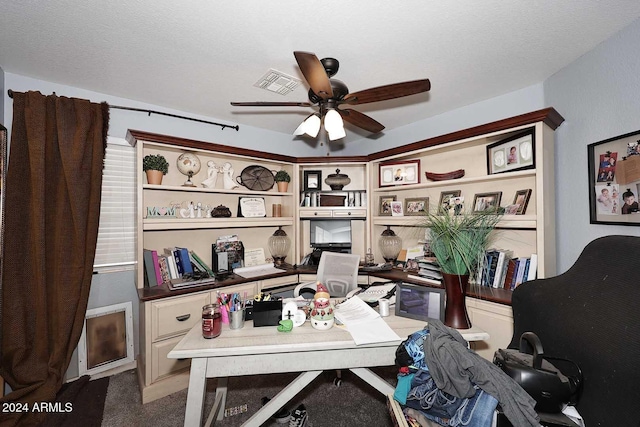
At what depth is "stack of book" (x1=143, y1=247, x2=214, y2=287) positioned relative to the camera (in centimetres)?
230

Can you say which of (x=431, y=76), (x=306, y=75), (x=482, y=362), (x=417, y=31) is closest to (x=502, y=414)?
(x=482, y=362)

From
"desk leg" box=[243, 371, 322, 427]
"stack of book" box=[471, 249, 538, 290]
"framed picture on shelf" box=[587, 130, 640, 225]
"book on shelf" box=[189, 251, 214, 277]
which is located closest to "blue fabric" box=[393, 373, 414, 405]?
"desk leg" box=[243, 371, 322, 427]

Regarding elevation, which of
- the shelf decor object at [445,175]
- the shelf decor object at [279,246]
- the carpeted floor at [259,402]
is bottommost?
the carpeted floor at [259,402]

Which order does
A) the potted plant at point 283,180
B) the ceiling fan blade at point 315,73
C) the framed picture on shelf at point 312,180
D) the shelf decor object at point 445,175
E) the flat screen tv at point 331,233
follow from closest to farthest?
the ceiling fan blade at point 315,73 → the shelf decor object at point 445,175 → the potted plant at point 283,180 → the flat screen tv at point 331,233 → the framed picture on shelf at point 312,180

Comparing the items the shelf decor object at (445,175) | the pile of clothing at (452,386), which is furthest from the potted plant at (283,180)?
the pile of clothing at (452,386)

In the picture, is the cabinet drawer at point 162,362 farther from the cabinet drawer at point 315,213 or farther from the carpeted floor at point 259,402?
the cabinet drawer at point 315,213

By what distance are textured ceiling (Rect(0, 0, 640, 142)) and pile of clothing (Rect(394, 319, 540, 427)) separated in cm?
164

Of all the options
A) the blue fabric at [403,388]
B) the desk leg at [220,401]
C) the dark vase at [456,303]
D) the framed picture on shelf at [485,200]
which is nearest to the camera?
the blue fabric at [403,388]

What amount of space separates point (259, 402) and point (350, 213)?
1998 millimetres

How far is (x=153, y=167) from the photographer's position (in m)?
2.36

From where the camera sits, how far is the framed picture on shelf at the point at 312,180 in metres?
3.37

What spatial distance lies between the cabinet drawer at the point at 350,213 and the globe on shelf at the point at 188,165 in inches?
61.8

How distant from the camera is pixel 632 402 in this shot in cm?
93

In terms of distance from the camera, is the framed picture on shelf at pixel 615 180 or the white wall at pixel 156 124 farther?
the white wall at pixel 156 124
